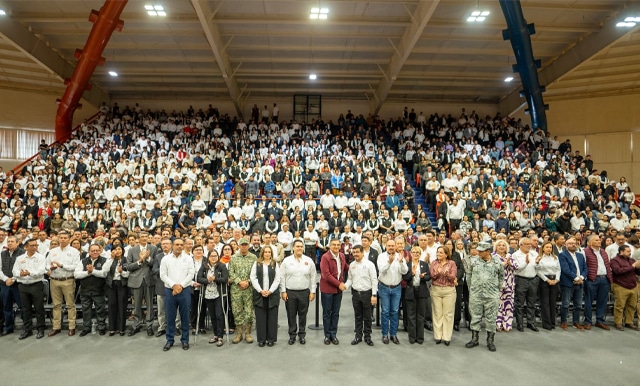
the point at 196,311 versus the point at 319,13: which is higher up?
the point at 319,13

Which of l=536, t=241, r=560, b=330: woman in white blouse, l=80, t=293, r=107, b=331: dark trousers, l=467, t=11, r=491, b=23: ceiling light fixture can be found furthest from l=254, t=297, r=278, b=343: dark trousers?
l=467, t=11, r=491, b=23: ceiling light fixture

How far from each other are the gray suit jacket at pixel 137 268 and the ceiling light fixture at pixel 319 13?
1089 centimetres

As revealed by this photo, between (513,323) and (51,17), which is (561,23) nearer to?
(513,323)

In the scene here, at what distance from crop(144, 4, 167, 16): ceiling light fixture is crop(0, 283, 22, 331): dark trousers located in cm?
1140

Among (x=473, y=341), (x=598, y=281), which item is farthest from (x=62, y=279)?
(x=598, y=281)

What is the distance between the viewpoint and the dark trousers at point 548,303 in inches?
301

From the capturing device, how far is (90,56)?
→ 16.4 metres

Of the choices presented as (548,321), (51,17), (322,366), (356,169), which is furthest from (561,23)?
(51,17)

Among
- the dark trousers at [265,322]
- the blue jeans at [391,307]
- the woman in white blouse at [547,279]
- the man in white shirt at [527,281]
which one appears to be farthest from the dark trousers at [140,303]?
the woman in white blouse at [547,279]

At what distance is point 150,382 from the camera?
17.1 feet

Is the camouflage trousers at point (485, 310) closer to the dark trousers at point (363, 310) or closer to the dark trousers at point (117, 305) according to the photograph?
the dark trousers at point (363, 310)

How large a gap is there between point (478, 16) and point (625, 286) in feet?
37.2

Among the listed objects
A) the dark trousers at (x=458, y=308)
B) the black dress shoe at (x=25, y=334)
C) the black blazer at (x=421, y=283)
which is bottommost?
the black dress shoe at (x=25, y=334)

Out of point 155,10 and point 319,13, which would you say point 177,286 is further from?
point 155,10
